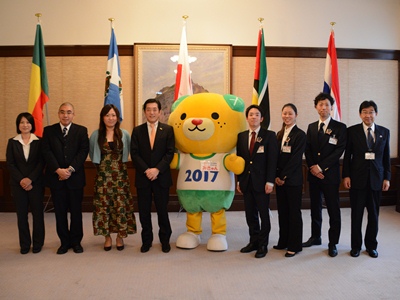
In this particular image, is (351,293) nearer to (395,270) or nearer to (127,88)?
(395,270)

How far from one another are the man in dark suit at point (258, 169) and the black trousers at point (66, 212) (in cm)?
155

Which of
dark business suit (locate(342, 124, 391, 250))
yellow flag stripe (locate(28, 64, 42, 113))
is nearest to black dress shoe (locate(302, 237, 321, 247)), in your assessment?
dark business suit (locate(342, 124, 391, 250))

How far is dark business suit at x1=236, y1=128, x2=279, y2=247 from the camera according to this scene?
3602 millimetres

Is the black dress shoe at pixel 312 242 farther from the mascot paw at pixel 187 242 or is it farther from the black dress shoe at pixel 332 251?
the mascot paw at pixel 187 242

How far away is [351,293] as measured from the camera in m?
2.86

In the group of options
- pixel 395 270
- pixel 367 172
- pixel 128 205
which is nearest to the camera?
pixel 395 270

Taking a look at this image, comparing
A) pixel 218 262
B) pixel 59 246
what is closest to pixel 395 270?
pixel 218 262

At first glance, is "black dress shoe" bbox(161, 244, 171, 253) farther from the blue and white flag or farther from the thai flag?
the thai flag

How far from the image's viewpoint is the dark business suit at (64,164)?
368 centimetres

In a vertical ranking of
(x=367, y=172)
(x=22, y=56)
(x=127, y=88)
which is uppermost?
(x=22, y=56)

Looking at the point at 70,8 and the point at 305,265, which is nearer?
the point at 305,265

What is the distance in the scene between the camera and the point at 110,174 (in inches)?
147

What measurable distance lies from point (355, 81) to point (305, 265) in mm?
3667

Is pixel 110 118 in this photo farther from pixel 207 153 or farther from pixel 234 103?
pixel 234 103
